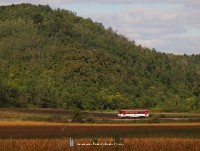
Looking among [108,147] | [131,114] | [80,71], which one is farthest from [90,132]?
[80,71]

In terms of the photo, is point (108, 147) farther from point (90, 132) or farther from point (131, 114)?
point (131, 114)

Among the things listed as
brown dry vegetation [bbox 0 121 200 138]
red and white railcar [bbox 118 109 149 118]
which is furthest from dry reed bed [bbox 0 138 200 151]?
red and white railcar [bbox 118 109 149 118]

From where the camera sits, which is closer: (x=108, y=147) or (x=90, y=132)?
(x=108, y=147)

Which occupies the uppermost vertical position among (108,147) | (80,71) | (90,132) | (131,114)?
(80,71)

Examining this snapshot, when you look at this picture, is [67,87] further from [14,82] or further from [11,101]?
[11,101]

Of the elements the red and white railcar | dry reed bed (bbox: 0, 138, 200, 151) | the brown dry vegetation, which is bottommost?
the red and white railcar

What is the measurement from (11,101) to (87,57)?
35.0 metres

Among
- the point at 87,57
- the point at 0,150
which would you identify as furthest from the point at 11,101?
the point at 0,150

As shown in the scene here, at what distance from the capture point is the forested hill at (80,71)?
135625 millimetres

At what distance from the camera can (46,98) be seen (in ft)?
445

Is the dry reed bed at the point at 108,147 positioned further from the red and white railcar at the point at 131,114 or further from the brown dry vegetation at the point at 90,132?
the red and white railcar at the point at 131,114

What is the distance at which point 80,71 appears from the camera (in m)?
149

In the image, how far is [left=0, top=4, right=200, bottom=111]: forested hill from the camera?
135625 millimetres

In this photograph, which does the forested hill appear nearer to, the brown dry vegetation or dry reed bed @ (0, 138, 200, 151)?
the brown dry vegetation
